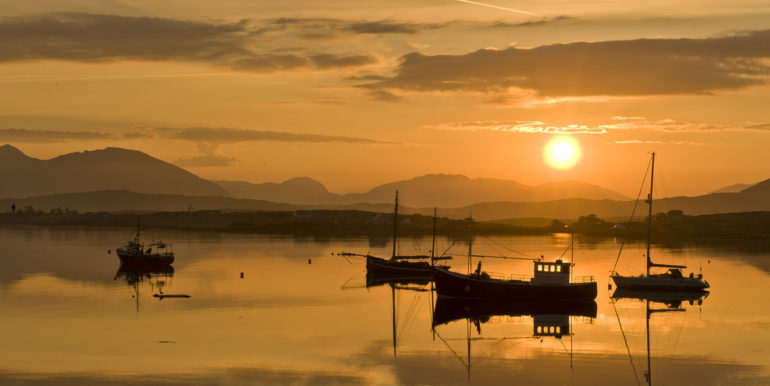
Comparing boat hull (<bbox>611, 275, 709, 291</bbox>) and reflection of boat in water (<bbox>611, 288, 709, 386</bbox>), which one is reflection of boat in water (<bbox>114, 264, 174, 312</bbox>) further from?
boat hull (<bbox>611, 275, 709, 291</bbox>)

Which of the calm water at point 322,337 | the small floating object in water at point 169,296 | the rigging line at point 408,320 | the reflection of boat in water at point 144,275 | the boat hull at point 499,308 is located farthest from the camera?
the reflection of boat in water at point 144,275

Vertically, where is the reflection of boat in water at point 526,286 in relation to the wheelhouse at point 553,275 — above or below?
below

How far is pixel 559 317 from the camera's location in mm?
68750

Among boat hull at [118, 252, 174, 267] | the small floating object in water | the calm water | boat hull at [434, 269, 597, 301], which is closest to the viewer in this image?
the calm water

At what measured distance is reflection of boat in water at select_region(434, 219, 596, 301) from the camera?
7569 cm

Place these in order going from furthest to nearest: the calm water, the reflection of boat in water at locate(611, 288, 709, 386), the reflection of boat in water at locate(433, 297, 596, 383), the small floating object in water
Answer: the small floating object in water < the reflection of boat in water at locate(611, 288, 709, 386) < the reflection of boat in water at locate(433, 297, 596, 383) < the calm water

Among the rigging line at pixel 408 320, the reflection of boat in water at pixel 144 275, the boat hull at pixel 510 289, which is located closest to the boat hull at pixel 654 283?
the boat hull at pixel 510 289

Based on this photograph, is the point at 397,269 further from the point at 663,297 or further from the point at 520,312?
the point at 520,312

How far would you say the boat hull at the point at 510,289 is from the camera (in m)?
75.6

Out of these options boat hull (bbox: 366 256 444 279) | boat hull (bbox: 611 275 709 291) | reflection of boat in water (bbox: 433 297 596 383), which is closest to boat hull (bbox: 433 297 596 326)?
reflection of boat in water (bbox: 433 297 596 383)

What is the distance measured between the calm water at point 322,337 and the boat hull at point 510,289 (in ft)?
7.32

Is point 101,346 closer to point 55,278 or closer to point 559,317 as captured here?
point 559,317

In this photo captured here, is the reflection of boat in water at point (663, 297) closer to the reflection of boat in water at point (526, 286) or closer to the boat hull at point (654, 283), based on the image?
the boat hull at point (654, 283)

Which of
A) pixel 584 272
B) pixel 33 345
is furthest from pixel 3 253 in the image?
pixel 33 345
